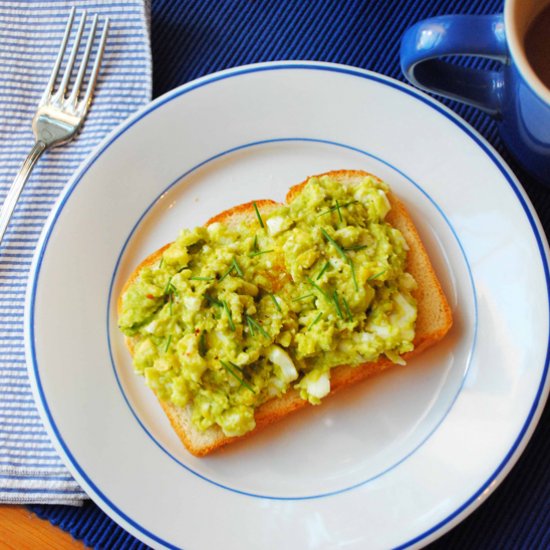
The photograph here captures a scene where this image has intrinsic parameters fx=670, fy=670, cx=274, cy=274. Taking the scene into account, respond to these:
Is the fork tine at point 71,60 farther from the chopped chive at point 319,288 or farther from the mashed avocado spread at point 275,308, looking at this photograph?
the chopped chive at point 319,288

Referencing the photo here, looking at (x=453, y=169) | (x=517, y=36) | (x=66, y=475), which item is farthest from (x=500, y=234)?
(x=66, y=475)

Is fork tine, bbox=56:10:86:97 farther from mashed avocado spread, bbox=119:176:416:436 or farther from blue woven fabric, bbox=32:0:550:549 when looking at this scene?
mashed avocado spread, bbox=119:176:416:436

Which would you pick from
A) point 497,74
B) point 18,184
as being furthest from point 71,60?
point 497,74

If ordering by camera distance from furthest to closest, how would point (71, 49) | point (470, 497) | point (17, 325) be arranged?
point (71, 49), point (17, 325), point (470, 497)

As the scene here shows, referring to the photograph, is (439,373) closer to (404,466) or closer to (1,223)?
(404,466)

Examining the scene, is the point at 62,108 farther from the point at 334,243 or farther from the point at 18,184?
the point at 334,243

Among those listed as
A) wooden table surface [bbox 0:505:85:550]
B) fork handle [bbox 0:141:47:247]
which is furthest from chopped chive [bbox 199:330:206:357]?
fork handle [bbox 0:141:47:247]
